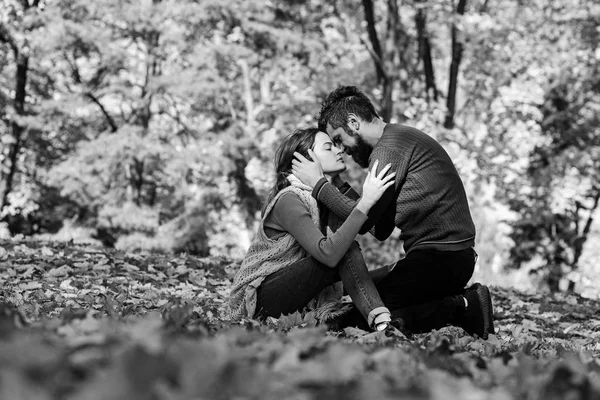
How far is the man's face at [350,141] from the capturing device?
4641 millimetres

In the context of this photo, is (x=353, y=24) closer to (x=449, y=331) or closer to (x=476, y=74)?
(x=476, y=74)

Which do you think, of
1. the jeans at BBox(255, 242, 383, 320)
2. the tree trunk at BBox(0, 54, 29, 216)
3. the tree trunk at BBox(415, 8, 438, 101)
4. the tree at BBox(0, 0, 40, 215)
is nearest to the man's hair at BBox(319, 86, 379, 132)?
the jeans at BBox(255, 242, 383, 320)

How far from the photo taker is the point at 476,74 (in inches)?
626

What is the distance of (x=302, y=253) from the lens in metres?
4.35

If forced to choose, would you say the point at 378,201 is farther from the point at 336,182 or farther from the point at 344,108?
the point at 336,182

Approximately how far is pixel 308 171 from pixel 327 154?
230 mm

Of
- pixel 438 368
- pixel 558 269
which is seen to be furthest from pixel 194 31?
pixel 438 368

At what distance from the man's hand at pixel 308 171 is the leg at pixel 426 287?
71 centimetres

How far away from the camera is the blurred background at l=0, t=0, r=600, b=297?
49.3 feet

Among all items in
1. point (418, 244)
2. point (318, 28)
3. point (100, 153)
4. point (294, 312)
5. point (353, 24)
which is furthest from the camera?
point (318, 28)

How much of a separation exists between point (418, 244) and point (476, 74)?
40.3 ft

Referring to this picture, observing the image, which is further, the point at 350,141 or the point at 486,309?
the point at 350,141

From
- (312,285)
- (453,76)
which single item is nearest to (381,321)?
(312,285)

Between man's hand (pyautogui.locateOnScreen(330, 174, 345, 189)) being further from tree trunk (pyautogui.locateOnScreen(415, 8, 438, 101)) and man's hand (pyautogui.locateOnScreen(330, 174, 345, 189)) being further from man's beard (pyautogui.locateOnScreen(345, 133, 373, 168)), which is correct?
tree trunk (pyautogui.locateOnScreen(415, 8, 438, 101))
